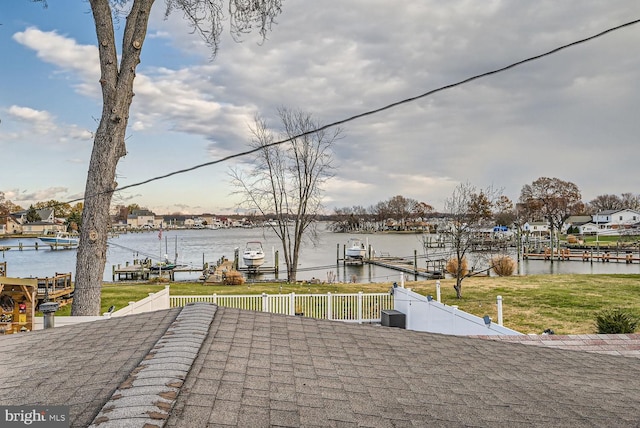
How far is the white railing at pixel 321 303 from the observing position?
49.0 feet

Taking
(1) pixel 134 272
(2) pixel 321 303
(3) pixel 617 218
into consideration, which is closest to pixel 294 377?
(2) pixel 321 303

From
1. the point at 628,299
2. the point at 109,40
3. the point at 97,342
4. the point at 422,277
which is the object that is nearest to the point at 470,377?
the point at 97,342

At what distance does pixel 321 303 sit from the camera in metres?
15.6

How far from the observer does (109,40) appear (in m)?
10.1

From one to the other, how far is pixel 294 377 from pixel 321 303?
12692 mm

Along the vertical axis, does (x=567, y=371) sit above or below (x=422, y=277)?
above

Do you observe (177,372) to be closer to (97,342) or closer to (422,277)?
(97,342)

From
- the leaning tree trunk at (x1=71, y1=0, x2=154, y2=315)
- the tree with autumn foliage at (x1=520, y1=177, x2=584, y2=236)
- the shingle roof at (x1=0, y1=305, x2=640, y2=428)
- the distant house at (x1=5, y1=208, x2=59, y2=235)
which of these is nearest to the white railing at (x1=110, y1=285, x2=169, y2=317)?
the leaning tree trunk at (x1=71, y1=0, x2=154, y2=315)

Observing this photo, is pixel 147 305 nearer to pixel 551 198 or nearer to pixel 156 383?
pixel 156 383

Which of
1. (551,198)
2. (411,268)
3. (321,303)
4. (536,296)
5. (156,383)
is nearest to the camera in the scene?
(156,383)

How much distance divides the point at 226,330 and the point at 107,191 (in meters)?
6.90

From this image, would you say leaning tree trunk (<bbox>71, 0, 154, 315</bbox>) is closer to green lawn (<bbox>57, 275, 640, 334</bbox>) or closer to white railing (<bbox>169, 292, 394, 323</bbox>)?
white railing (<bbox>169, 292, 394, 323</bbox>)

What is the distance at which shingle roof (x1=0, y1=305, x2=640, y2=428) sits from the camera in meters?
2.48

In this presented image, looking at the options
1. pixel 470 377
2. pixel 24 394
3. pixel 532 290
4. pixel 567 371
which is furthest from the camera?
pixel 532 290
